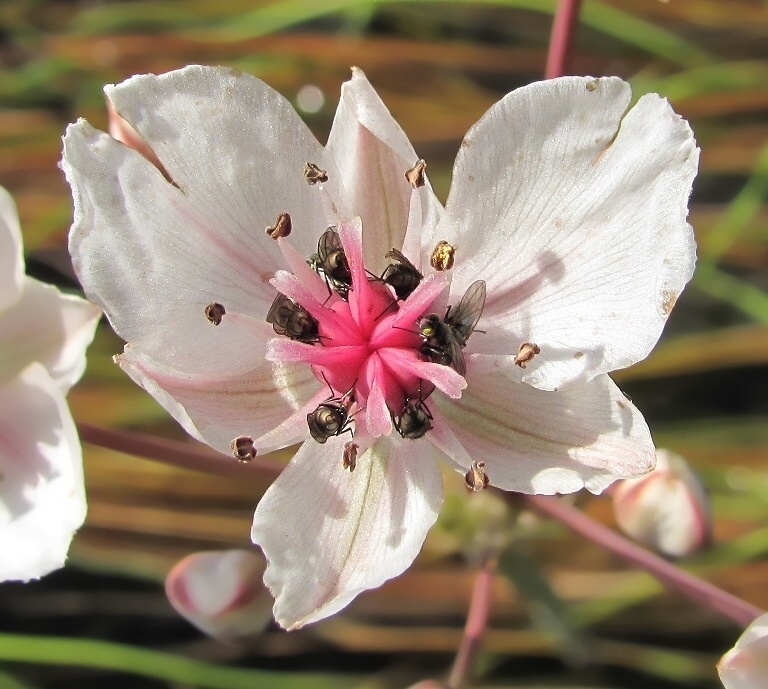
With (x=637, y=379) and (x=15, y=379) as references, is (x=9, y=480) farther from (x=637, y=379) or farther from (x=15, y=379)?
(x=637, y=379)

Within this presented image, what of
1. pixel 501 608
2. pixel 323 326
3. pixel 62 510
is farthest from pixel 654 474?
pixel 501 608

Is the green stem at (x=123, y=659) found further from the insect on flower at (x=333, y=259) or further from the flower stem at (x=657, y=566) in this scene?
the insect on flower at (x=333, y=259)

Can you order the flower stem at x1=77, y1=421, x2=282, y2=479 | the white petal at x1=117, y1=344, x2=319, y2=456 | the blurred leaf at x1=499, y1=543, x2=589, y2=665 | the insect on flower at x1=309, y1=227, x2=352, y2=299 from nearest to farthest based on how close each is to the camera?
the white petal at x1=117, y1=344, x2=319, y2=456, the insect on flower at x1=309, y1=227, x2=352, y2=299, the flower stem at x1=77, y1=421, x2=282, y2=479, the blurred leaf at x1=499, y1=543, x2=589, y2=665

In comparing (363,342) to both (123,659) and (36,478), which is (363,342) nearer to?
(36,478)

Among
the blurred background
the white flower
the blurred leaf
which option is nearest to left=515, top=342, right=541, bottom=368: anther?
the white flower

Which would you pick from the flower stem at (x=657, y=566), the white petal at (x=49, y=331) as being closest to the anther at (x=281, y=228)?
the white petal at (x=49, y=331)

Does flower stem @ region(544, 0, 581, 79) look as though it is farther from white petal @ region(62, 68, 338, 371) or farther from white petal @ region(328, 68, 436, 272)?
white petal @ region(62, 68, 338, 371)

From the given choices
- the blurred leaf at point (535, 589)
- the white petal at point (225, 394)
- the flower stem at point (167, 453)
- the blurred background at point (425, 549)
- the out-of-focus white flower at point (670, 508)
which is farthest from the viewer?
the blurred background at point (425, 549)
